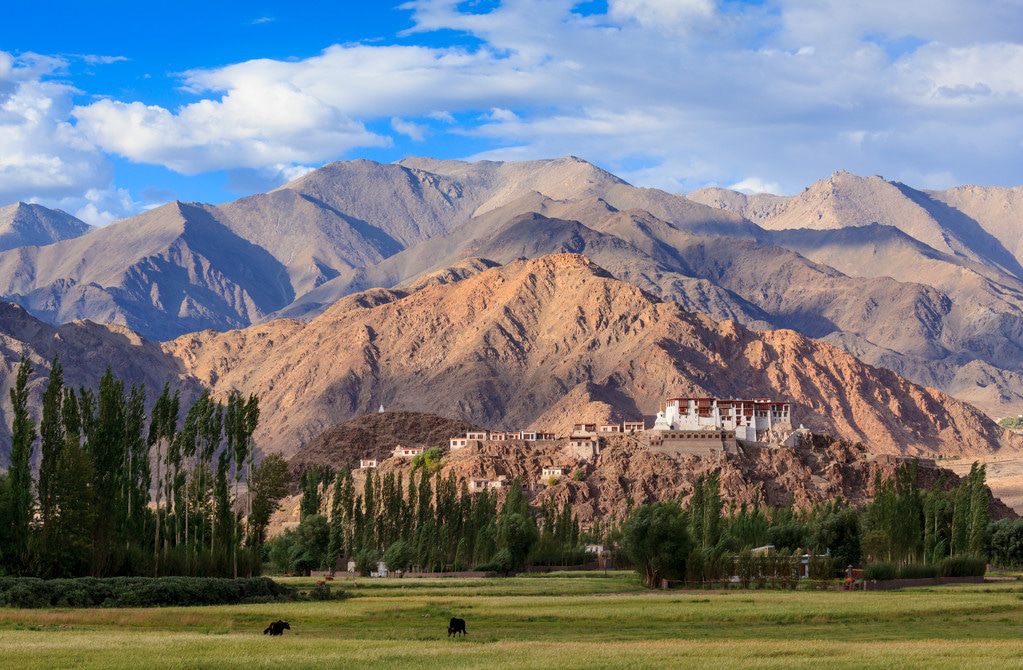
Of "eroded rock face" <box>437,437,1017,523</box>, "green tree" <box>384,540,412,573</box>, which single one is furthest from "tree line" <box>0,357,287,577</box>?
"eroded rock face" <box>437,437,1017,523</box>

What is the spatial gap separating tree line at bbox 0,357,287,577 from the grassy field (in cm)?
1406

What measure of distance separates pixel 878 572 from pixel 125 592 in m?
52.8

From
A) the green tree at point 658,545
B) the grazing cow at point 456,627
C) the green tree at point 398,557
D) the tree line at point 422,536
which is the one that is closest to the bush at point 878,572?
the green tree at point 658,545

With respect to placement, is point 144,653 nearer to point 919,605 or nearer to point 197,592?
point 197,592

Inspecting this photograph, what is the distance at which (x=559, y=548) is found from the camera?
135 metres

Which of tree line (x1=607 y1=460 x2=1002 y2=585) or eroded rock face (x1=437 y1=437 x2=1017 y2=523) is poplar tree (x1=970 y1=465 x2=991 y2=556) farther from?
eroded rock face (x1=437 y1=437 x2=1017 y2=523)

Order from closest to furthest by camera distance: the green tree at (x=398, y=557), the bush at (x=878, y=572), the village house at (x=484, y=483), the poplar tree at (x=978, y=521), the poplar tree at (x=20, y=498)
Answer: the poplar tree at (x=20, y=498) → the bush at (x=878, y=572) → the poplar tree at (x=978, y=521) → the green tree at (x=398, y=557) → the village house at (x=484, y=483)

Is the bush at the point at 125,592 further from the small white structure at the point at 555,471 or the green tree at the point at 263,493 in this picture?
the small white structure at the point at 555,471

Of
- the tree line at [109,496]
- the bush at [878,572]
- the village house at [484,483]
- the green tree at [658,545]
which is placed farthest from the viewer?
the village house at [484,483]

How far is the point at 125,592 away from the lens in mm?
69688

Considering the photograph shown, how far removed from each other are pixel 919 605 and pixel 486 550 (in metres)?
61.1

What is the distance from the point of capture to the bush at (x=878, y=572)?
9144 centimetres

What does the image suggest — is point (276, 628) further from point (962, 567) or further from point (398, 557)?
point (962, 567)

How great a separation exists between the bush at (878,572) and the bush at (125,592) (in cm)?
4273
